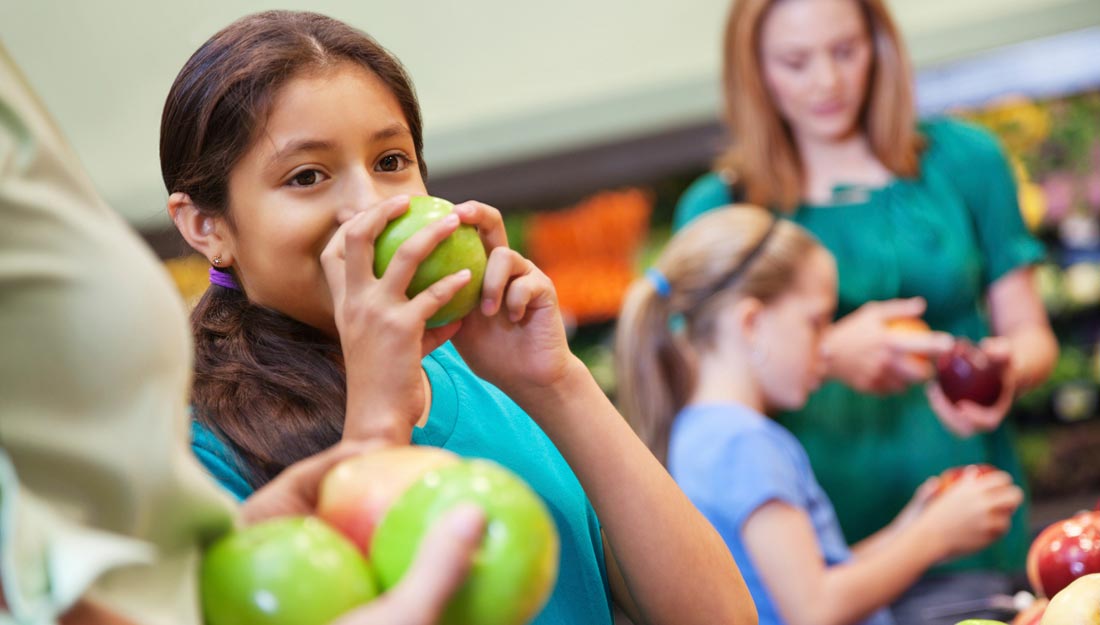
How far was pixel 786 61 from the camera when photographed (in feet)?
8.91

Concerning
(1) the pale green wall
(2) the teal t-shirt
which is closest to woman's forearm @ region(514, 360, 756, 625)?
(2) the teal t-shirt

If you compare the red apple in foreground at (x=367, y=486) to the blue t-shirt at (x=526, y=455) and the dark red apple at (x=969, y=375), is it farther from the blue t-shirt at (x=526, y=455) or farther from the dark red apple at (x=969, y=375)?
the dark red apple at (x=969, y=375)

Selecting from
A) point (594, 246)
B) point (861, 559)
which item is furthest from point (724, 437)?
point (594, 246)

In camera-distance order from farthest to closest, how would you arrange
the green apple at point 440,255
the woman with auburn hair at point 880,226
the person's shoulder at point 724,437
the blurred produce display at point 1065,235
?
the blurred produce display at point 1065,235, the woman with auburn hair at point 880,226, the person's shoulder at point 724,437, the green apple at point 440,255

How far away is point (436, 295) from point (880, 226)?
6.39ft

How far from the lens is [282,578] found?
69 cm

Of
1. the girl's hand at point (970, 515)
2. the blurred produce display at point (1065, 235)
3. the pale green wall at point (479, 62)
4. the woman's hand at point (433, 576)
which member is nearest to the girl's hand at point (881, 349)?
the girl's hand at point (970, 515)

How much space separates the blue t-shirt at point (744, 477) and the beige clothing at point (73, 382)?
1.50 m

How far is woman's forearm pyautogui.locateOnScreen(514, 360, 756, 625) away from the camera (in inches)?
44.6

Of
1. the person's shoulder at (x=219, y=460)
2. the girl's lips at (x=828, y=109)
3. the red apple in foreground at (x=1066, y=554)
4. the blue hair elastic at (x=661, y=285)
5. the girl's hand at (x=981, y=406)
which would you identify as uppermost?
the person's shoulder at (x=219, y=460)

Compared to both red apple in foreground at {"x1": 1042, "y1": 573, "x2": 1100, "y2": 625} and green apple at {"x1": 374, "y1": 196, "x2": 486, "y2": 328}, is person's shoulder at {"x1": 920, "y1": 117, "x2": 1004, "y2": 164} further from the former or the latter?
green apple at {"x1": 374, "y1": 196, "x2": 486, "y2": 328}

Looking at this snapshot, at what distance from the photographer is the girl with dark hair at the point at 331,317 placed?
3.70ft

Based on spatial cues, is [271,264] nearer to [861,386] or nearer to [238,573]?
[238,573]

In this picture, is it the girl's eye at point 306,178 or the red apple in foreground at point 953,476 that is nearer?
the girl's eye at point 306,178
